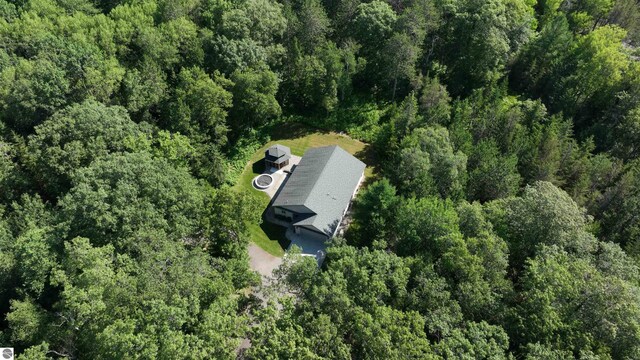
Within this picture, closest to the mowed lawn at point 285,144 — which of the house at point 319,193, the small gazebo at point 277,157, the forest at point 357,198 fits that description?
the small gazebo at point 277,157

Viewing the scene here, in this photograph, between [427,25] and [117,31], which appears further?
[427,25]

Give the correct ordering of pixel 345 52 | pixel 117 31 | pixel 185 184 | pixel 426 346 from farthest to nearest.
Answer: pixel 345 52, pixel 117 31, pixel 185 184, pixel 426 346

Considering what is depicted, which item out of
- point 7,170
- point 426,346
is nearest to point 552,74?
point 426,346

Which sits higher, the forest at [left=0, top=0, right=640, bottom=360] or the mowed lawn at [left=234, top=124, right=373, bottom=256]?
the forest at [left=0, top=0, right=640, bottom=360]

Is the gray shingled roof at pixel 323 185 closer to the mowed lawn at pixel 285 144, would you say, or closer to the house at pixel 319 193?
the house at pixel 319 193

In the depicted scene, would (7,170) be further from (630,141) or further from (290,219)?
(630,141)

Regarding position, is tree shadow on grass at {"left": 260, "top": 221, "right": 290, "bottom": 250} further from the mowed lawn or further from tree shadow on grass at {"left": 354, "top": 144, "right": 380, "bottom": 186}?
tree shadow on grass at {"left": 354, "top": 144, "right": 380, "bottom": 186}

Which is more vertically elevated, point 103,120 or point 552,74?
point 552,74

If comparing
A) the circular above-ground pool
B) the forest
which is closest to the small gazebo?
the circular above-ground pool
